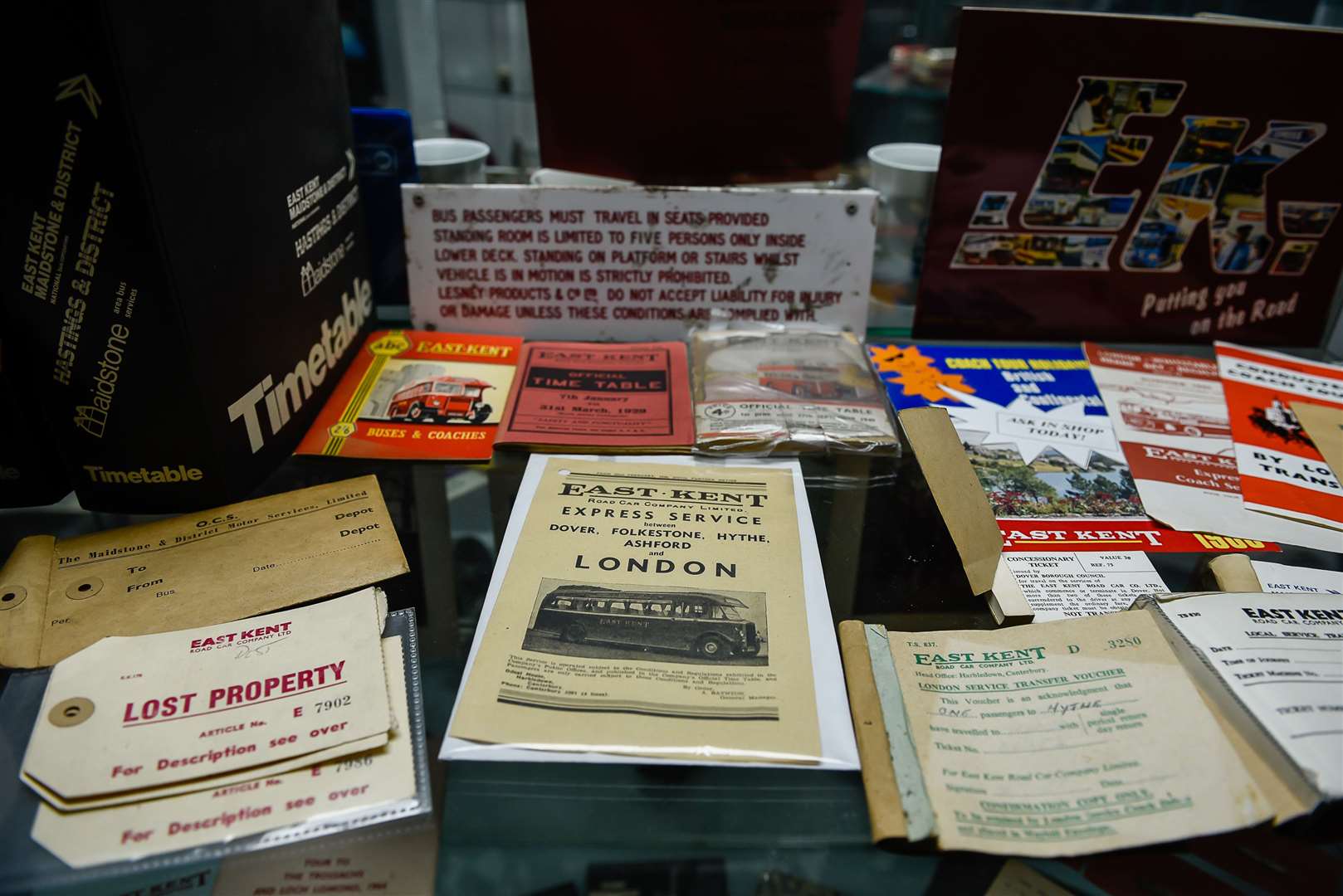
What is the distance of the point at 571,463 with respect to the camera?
2.16 ft

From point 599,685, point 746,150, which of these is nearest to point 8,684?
point 599,685

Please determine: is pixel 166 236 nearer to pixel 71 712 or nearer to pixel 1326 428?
pixel 71 712

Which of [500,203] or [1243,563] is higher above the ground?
[500,203]

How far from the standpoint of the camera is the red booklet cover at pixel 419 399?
0.67m

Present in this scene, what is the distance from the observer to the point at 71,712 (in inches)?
17.5

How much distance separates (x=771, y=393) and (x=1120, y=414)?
31 centimetres

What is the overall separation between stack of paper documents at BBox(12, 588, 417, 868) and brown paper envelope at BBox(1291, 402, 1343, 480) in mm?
729

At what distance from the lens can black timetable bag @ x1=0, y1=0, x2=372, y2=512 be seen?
46 centimetres

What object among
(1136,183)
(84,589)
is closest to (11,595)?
(84,589)

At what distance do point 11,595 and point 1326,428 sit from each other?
99 centimetres

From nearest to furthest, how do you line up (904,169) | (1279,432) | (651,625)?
(651,625)
(1279,432)
(904,169)

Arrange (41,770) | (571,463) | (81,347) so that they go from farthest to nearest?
(571,463) → (81,347) → (41,770)

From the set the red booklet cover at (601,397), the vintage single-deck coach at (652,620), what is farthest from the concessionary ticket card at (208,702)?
the red booklet cover at (601,397)

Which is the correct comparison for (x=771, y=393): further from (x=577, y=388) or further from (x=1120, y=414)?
(x=1120, y=414)
